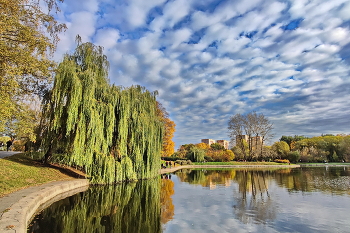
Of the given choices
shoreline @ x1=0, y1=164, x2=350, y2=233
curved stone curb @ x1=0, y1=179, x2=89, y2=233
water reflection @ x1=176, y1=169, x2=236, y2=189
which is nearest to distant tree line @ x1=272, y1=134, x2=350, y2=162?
water reflection @ x1=176, y1=169, x2=236, y2=189

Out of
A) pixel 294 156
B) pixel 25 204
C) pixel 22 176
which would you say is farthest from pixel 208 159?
pixel 25 204

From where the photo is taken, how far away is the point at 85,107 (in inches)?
544

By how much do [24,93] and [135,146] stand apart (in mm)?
8593

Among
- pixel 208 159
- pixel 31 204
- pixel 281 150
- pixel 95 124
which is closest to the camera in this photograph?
pixel 31 204

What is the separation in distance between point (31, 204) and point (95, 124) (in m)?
6.97

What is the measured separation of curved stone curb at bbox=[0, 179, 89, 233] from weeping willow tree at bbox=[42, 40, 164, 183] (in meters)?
1.61

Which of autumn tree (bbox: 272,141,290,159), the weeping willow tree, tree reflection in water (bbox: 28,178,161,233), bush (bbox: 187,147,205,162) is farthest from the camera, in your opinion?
autumn tree (bbox: 272,141,290,159)

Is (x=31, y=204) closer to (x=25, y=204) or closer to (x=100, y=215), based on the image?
(x=25, y=204)

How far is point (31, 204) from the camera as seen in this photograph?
7.63 m

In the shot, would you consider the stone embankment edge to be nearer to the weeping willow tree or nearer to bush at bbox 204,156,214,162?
the weeping willow tree

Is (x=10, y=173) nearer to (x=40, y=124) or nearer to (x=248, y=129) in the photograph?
(x=40, y=124)

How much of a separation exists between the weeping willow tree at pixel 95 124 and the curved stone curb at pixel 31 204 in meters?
1.61

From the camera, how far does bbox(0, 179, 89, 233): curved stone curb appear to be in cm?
A: 531

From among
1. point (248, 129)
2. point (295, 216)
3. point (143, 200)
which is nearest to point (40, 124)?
point (143, 200)
